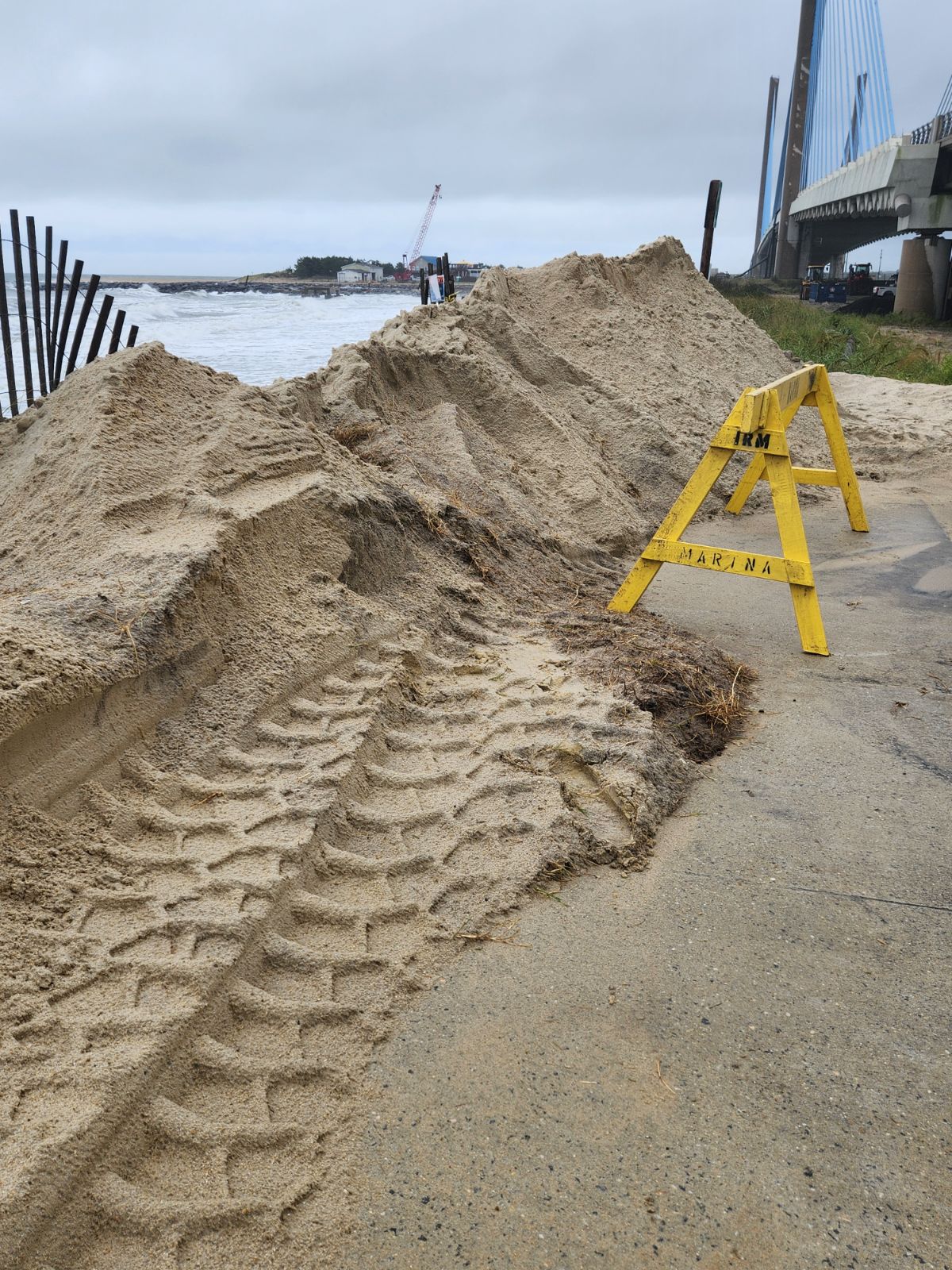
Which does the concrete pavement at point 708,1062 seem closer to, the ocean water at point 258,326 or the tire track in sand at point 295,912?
the tire track in sand at point 295,912

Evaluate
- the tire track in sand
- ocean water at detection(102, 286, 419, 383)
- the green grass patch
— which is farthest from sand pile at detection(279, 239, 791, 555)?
ocean water at detection(102, 286, 419, 383)

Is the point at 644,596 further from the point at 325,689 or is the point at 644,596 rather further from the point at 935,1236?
the point at 935,1236

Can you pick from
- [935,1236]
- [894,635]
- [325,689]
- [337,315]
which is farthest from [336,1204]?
[337,315]

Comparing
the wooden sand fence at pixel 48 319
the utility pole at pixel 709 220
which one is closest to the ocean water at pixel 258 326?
the utility pole at pixel 709 220

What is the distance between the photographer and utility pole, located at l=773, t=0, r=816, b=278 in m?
33.8

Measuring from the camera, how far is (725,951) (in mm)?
2420

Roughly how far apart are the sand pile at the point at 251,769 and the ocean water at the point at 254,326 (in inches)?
514

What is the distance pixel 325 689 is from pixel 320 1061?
1.52 metres

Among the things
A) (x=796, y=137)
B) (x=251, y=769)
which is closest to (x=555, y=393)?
(x=251, y=769)

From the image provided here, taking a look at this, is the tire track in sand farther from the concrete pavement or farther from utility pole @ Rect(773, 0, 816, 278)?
utility pole @ Rect(773, 0, 816, 278)

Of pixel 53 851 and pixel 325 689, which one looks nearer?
pixel 53 851

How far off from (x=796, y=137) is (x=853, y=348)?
26.6m

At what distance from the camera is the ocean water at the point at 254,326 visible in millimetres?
21953

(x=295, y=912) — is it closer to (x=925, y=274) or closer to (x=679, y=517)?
(x=679, y=517)
